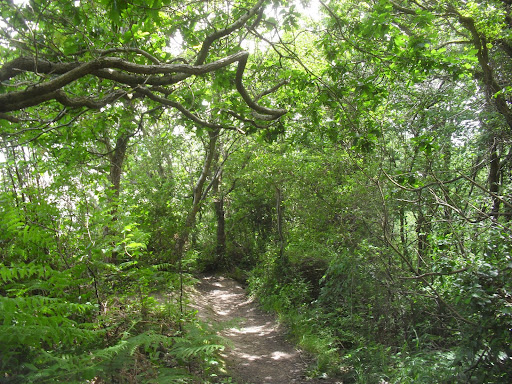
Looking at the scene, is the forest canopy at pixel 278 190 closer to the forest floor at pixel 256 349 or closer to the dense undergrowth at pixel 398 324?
the dense undergrowth at pixel 398 324

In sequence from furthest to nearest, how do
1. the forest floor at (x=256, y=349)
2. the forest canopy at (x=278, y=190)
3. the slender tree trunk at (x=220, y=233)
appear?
the slender tree trunk at (x=220, y=233) < the forest floor at (x=256, y=349) < the forest canopy at (x=278, y=190)

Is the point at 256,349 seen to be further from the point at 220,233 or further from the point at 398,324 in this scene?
the point at 220,233

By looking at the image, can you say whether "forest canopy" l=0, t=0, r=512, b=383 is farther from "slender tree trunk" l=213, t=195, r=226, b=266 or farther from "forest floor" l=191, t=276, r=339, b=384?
"slender tree trunk" l=213, t=195, r=226, b=266

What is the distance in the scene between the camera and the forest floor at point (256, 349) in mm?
5871

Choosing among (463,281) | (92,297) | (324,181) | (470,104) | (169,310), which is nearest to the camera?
(463,281)

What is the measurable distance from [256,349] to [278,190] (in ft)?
19.5

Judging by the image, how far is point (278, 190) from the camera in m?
12.3

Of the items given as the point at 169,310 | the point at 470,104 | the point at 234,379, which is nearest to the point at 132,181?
the point at 169,310

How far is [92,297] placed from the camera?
191 inches

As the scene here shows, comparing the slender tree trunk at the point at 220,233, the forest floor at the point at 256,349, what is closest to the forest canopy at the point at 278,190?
the forest floor at the point at 256,349

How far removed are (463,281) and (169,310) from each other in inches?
171

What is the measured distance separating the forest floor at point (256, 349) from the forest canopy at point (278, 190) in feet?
1.25

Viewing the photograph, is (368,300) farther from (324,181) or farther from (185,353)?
(185,353)

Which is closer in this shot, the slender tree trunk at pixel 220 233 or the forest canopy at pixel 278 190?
the forest canopy at pixel 278 190
